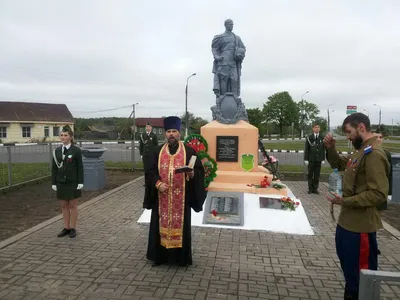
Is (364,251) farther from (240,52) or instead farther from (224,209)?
(240,52)

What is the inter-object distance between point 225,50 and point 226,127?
88.5 inches

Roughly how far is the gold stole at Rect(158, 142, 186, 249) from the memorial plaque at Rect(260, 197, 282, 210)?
8.63 feet

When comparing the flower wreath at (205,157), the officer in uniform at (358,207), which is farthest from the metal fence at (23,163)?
the officer in uniform at (358,207)

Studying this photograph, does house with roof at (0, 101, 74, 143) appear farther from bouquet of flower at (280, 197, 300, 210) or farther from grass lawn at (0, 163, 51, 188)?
bouquet of flower at (280, 197, 300, 210)

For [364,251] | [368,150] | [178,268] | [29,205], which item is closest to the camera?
[368,150]

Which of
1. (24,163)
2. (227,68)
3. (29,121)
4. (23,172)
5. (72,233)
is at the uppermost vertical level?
(227,68)

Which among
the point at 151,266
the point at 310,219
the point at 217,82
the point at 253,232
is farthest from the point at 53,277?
the point at 217,82

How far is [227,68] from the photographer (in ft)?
29.4

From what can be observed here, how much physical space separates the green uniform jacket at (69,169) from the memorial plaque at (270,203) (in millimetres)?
3349

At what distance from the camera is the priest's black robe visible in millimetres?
4156

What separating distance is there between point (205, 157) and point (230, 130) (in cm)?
102

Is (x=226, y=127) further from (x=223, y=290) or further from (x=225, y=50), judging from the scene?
(x=223, y=290)

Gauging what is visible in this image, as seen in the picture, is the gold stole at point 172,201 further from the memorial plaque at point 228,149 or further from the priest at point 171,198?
the memorial plaque at point 228,149

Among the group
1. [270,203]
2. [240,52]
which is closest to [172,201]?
[270,203]
